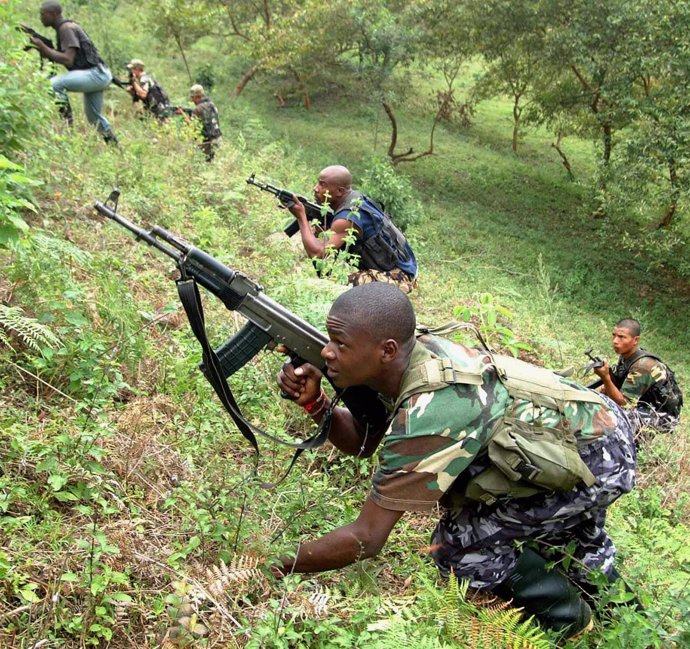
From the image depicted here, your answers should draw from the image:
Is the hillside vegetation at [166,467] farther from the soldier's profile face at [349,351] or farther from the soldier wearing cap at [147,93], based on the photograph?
the soldier wearing cap at [147,93]

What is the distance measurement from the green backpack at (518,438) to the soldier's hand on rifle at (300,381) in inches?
21.1

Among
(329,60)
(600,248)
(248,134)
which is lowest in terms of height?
(600,248)

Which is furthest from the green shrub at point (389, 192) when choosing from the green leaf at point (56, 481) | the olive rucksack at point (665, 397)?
the green leaf at point (56, 481)

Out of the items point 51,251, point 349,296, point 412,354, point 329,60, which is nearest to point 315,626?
point 412,354

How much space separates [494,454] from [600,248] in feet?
44.6

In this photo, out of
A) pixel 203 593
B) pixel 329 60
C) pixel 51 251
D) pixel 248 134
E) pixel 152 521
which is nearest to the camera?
pixel 203 593

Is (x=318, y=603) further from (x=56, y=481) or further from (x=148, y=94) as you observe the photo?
(x=148, y=94)

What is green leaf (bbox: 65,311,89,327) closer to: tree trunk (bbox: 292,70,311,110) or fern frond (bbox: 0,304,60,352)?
fern frond (bbox: 0,304,60,352)

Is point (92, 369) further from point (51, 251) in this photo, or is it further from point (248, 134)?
point (248, 134)

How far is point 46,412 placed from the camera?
2.84m

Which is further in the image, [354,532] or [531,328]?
[531,328]

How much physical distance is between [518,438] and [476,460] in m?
0.19

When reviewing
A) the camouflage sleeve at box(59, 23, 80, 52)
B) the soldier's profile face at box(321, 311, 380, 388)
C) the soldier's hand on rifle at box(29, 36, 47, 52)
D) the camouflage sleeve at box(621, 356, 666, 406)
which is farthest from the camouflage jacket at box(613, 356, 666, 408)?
the soldier's hand on rifle at box(29, 36, 47, 52)

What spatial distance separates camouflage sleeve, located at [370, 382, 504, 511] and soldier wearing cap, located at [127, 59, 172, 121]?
882cm
